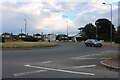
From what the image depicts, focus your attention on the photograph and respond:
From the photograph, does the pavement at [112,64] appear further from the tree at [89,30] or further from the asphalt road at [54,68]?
the tree at [89,30]

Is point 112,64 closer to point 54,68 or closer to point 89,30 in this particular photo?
point 54,68

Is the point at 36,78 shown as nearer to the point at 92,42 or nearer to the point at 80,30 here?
the point at 92,42

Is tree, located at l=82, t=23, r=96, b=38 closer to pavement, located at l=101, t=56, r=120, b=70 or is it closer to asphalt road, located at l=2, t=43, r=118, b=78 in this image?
asphalt road, located at l=2, t=43, r=118, b=78

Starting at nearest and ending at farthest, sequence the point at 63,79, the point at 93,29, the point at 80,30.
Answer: the point at 63,79 → the point at 93,29 → the point at 80,30

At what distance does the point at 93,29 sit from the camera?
11819 centimetres

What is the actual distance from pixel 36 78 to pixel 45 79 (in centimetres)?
45

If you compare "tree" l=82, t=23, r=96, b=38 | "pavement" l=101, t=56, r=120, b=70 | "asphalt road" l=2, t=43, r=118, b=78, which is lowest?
"asphalt road" l=2, t=43, r=118, b=78

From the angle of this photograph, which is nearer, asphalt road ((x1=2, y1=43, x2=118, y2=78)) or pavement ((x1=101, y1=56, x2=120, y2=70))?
asphalt road ((x1=2, y1=43, x2=118, y2=78))

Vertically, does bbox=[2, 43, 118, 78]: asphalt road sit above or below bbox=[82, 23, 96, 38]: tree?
below

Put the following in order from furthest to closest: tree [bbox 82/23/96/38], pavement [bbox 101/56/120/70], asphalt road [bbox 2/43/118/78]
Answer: tree [bbox 82/23/96/38]
pavement [bbox 101/56/120/70]
asphalt road [bbox 2/43/118/78]

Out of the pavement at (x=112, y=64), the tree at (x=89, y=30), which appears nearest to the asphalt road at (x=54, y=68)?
the pavement at (x=112, y=64)

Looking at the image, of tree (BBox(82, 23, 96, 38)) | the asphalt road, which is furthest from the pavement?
tree (BBox(82, 23, 96, 38))

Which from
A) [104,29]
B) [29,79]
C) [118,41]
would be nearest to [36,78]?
[29,79]

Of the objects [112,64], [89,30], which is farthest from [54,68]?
[89,30]
